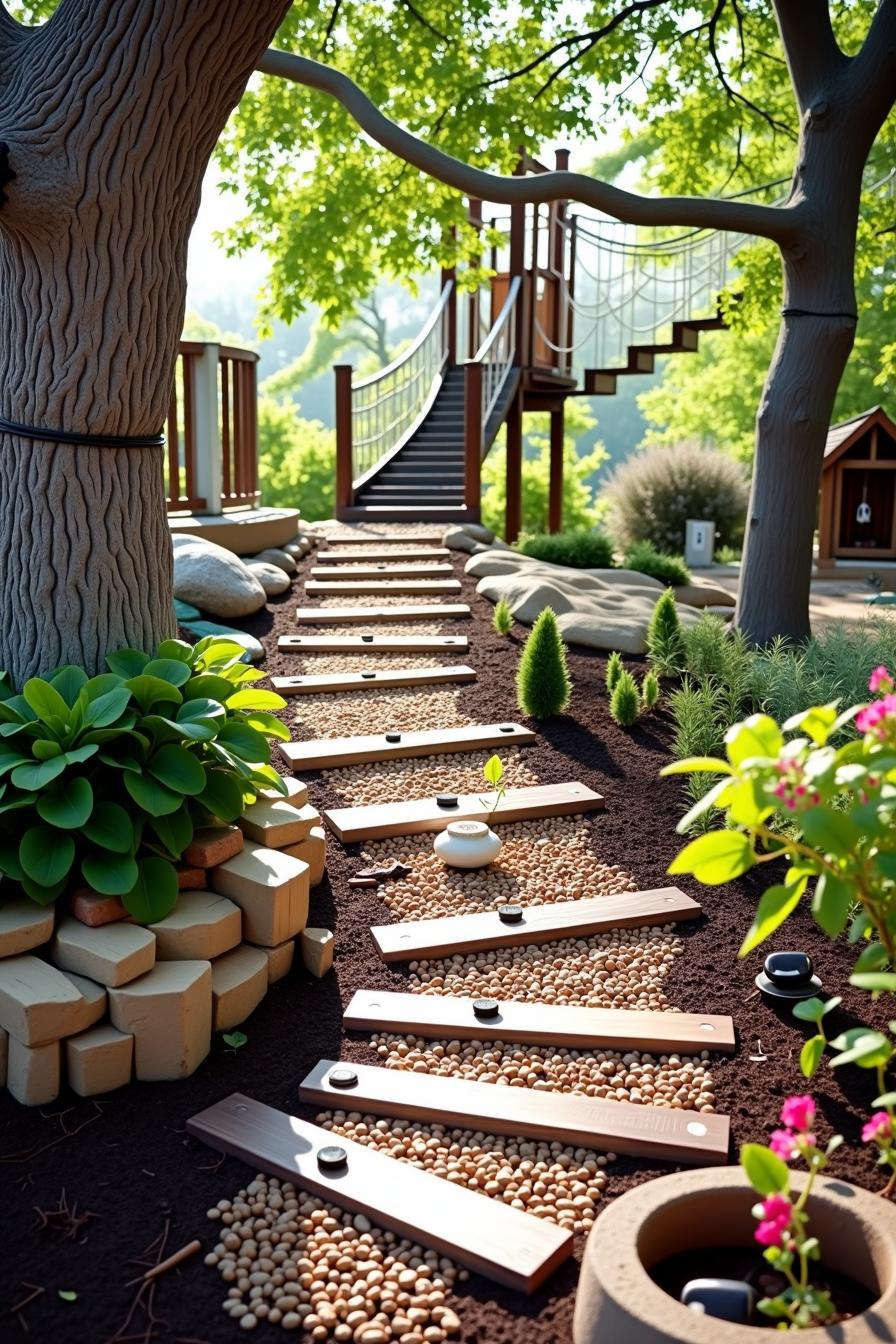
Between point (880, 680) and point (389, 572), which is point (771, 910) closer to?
point (880, 680)

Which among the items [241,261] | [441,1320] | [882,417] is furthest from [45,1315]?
[882,417]

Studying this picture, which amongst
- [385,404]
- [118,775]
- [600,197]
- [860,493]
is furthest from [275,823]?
[860,493]

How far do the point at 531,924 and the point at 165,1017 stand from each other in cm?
117

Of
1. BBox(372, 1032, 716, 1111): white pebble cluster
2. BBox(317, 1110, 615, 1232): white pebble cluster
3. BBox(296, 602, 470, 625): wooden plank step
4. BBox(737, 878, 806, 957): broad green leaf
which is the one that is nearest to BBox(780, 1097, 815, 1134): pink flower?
BBox(737, 878, 806, 957): broad green leaf

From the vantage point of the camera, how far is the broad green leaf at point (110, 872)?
2.83 metres

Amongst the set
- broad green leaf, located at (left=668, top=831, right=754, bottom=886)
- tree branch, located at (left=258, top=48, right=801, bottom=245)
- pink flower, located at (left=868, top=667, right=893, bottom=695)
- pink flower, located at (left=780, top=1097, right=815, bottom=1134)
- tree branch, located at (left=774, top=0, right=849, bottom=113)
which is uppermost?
tree branch, located at (left=774, top=0, right=849, bottom=113)

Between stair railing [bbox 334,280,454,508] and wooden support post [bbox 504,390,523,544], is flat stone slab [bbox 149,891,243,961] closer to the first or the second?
stair railing [bbox 334,280,454,508]

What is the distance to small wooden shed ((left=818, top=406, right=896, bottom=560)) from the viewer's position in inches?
491

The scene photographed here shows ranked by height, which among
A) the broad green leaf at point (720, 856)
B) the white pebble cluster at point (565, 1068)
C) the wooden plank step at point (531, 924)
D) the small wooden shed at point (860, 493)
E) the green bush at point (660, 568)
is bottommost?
the white pebble cluster at point (565, 1068)

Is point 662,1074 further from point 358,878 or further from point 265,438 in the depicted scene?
point 265,438

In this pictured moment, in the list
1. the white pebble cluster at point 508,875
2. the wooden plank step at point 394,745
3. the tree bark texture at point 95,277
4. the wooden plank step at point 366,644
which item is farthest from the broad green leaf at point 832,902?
the wooden plank step at point 366,644

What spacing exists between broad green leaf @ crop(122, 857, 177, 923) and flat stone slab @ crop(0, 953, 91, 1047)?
247 millimetres

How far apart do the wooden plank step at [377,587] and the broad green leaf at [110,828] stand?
468 cm

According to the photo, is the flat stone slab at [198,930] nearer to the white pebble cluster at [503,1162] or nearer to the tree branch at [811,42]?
the white pebble cluster at [503,1162]
